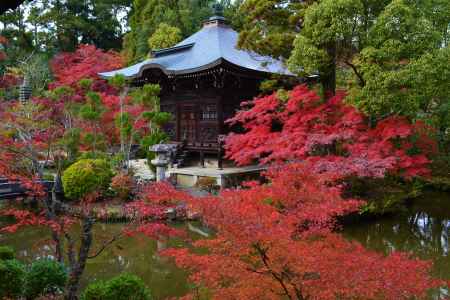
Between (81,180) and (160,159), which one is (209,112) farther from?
(81,180)

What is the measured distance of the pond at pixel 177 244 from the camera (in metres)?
6.57

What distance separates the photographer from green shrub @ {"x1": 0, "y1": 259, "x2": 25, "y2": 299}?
4.74 meters

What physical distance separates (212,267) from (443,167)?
9707 mm

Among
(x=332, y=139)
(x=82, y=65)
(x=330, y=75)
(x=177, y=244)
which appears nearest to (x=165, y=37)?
(x=82, y=65)

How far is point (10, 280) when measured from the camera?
4.80 meters

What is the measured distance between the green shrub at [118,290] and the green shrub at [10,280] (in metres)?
1.08

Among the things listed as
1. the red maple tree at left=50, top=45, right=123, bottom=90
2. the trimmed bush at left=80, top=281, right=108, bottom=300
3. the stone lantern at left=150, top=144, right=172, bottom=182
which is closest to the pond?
the trimmed bush at left=80, top=281, right=108, bottom=300

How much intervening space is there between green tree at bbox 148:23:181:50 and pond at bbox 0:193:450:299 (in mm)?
11502

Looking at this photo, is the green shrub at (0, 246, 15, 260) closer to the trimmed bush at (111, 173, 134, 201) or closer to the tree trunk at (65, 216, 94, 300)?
the tree trunk at (65, 216, 94, 300)

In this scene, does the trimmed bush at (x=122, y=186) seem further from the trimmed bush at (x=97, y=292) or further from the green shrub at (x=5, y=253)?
the trimmed bush at (x=97, y=292)

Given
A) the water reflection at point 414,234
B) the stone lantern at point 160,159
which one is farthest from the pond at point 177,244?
the stone lantern at point 160,159

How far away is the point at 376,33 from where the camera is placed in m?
8.53

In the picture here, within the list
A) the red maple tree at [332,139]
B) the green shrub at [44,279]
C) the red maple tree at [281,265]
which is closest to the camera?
the red maple tree at [281,265]

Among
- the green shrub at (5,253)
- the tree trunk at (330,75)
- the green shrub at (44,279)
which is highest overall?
the tree trunk at (330,75)
